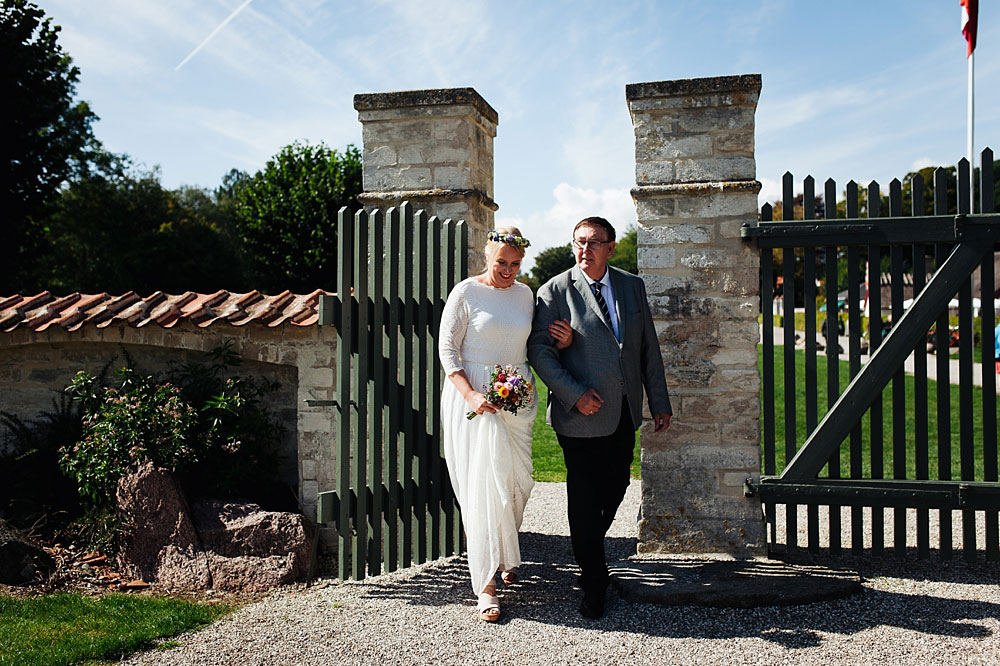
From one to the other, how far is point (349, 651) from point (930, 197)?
38619 millimetres

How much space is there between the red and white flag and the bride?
6203mm

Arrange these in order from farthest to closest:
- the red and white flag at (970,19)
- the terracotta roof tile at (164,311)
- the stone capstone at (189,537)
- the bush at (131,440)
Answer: the red and white flag at (970,19) < the terracotta roof tile at (164,311) < the bush at (131,440) < the stone capstone at (189,537)

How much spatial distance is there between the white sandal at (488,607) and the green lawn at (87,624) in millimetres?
1334

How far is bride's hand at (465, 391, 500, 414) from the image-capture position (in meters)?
3.65

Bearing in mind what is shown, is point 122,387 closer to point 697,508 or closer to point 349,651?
point 349,651

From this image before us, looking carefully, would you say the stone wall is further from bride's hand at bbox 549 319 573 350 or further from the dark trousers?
the dark trousers

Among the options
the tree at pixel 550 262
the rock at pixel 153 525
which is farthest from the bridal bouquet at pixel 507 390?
the tree at pixel 550 262

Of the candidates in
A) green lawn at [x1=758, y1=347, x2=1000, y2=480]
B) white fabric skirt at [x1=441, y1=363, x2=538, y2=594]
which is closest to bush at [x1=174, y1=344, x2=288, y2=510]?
white fabric skirt at [x1=441, y1=363, x2=538, y2=594]

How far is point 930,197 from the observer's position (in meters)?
35.1

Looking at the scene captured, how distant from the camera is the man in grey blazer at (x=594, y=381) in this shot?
3.75 meters

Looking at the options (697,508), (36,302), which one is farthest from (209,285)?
(697,508)

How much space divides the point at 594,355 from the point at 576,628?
131cm

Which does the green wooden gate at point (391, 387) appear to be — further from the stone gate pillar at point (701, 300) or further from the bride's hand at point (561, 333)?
the stone gate pillar at point (701, 300)

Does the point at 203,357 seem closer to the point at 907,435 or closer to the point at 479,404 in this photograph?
the point at 479,404
